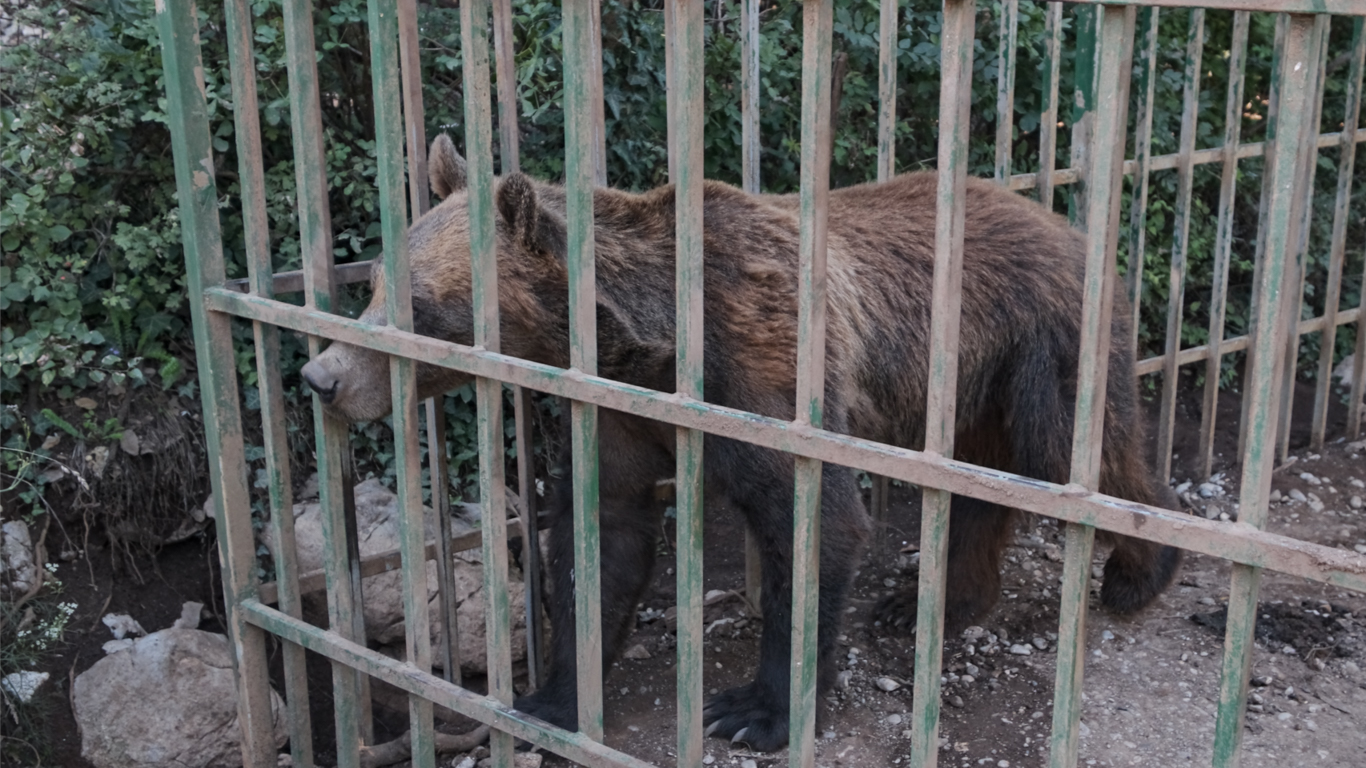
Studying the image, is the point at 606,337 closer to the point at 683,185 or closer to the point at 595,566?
the point at 595,566

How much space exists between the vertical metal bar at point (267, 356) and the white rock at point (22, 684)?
113 cm

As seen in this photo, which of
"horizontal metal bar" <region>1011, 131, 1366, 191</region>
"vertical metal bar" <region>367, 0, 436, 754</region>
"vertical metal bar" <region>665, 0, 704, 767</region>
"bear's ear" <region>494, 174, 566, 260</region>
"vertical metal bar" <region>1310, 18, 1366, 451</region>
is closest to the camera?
"vertical metal bar" <region>665, 0, 704, 767</region>

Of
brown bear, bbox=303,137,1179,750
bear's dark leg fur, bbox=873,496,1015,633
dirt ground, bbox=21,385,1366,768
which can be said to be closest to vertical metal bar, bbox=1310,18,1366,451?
dirt ground, bbox=21,385,1366,768

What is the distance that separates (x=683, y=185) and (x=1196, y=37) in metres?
3.32

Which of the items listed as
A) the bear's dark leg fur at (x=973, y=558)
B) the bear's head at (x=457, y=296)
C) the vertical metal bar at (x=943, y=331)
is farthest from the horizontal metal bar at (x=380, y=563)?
the vertical metal bar at (x=943, y=331)

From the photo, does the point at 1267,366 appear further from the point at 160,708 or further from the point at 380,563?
the point at 160,708

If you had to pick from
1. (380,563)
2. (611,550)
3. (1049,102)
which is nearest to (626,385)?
(611,550)

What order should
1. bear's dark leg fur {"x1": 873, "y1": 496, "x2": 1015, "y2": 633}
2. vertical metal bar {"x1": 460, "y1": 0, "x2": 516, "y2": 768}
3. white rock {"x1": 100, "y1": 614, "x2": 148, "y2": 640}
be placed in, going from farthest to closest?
white rock {"x1": 100, "y1": 614, "x2": 148, "y2": 640} < bear's dark leg fur {"x1": 873, "y1": 496, "x2": 1015, "y2": 633} < vertical metal bar {"x1": 460, "y1": 0, "x2": 516, "y2": 768}

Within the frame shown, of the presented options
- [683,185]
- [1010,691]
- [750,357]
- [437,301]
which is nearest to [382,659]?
[437,301]

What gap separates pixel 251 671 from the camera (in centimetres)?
383

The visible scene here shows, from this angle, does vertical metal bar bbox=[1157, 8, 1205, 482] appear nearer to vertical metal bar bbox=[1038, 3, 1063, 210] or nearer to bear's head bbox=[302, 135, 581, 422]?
vertical metal bar bbox=[1038, 3, 1063, 210]

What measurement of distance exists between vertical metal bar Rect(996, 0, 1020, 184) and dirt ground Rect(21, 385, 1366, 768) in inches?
60.0

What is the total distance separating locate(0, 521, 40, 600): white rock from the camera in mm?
4379

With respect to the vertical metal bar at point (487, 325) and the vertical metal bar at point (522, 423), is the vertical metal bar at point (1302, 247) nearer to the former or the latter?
the vertical metal bar at point (522, 423)
